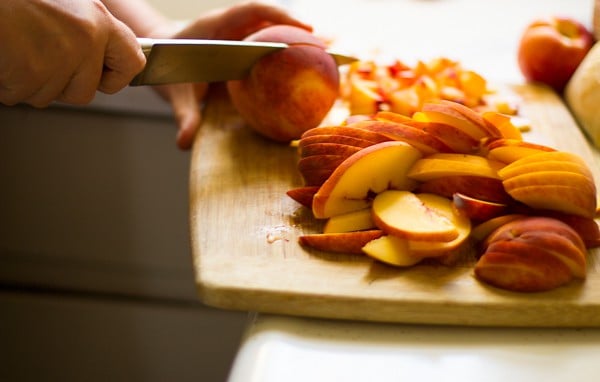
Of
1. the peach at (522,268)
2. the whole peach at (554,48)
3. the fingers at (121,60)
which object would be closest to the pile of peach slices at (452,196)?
the peach at (522,268)

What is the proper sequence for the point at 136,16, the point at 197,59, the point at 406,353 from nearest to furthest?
the point at 406,353
the point at 197,59
the point at 136,16

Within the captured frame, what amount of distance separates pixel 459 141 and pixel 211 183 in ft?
1.07

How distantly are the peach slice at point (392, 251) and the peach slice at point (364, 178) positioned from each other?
7 centimetres

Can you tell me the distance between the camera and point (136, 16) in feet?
4.30

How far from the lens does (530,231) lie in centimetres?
85

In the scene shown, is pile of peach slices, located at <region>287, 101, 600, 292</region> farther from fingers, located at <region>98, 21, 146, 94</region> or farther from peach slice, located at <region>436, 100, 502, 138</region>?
fingers, located at <region>98, 21, 146, 94</region>

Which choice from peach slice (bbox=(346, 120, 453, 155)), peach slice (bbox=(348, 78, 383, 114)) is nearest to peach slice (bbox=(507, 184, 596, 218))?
peach slice (bbox=(346, 120, 453, 155))

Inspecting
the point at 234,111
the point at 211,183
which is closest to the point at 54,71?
the point at 211,183

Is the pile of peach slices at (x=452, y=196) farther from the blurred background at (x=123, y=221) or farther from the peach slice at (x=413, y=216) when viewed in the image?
the blurred background at (x=123, y=221)

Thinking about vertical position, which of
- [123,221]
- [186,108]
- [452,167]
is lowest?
[123,221]

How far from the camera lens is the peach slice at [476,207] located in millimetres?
903

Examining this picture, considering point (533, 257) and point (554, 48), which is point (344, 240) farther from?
point (554, 48)

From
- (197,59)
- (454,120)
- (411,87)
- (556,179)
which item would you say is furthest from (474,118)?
(197,59)

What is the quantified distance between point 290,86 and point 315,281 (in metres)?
0.33
